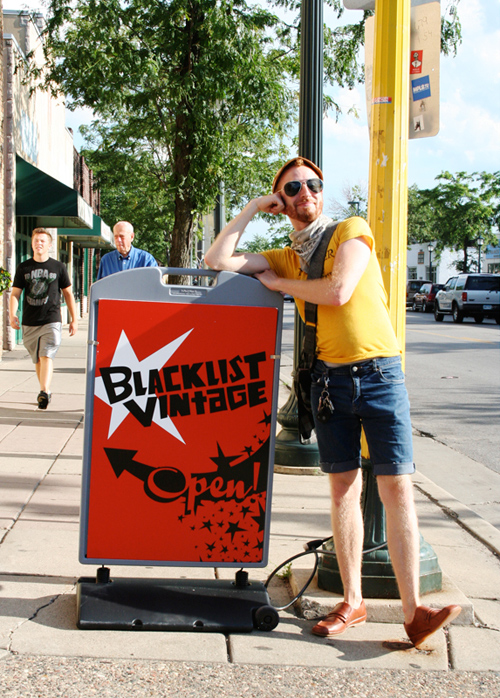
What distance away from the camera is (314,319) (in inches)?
131

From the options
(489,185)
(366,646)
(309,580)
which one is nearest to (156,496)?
(309,580)

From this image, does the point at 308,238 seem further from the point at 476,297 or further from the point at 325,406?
the point at 476,297

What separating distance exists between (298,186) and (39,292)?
5.71 m

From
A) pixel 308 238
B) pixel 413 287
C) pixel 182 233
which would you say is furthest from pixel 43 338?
pixel 413 287

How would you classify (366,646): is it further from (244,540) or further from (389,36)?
(389,36)

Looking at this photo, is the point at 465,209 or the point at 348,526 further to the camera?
the point at 465,209

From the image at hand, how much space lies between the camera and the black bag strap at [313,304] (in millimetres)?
3318

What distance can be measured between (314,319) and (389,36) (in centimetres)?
161

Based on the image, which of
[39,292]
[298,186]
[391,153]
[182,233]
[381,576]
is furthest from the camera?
[182,233]

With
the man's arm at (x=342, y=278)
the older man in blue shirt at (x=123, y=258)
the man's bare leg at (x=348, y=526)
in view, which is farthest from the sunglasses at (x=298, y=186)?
the older man in blue shirt at (x=123, y=258)

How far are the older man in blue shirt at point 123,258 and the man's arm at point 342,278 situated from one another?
404 cm

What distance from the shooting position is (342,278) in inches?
123

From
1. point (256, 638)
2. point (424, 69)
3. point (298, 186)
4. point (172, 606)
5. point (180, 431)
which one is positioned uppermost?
point (424, 69)

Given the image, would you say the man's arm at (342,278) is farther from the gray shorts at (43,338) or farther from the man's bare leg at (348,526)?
the gray shorts at (43,338)
